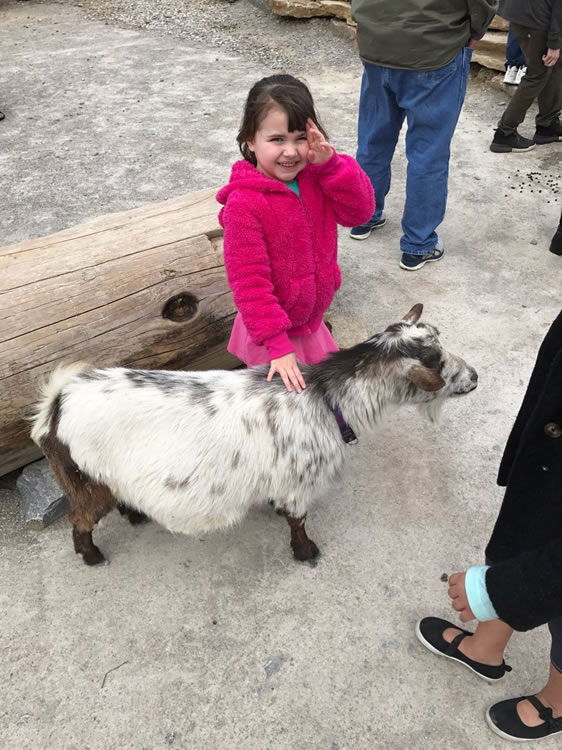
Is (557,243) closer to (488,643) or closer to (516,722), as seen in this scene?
(488,643)

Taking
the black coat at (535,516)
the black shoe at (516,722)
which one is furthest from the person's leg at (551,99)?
the black shoe at (516,722)

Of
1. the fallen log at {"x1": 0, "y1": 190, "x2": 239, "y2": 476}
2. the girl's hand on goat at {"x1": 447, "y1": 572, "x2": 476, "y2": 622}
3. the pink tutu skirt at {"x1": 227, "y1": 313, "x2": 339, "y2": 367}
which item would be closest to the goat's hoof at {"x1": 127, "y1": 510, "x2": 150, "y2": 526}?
the fallen log at {"x1": 0, "y1": 190, "x2": 239, "y2": 476}

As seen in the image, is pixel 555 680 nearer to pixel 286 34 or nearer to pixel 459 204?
pixel 459 204

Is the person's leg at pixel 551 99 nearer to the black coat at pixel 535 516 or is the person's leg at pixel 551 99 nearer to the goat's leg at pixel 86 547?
the black coat at pixel 535 516

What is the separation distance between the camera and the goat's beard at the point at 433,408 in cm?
262

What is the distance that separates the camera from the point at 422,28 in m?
3.64

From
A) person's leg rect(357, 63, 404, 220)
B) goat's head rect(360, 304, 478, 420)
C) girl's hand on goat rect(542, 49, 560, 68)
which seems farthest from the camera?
girl's hand on goat rect(542, 49, 560, 68)

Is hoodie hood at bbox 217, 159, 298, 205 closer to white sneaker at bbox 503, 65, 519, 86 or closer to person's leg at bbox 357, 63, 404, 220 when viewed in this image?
person's leg at bbox 357, 63, 404, 220

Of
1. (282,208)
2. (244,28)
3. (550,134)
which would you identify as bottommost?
(244,28)

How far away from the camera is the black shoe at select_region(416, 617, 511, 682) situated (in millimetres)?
2227

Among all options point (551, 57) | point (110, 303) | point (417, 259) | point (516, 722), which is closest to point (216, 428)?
point (110, 303)

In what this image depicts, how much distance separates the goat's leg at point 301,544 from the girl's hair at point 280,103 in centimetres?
159

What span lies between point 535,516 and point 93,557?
186 cm

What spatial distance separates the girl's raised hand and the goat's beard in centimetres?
110
